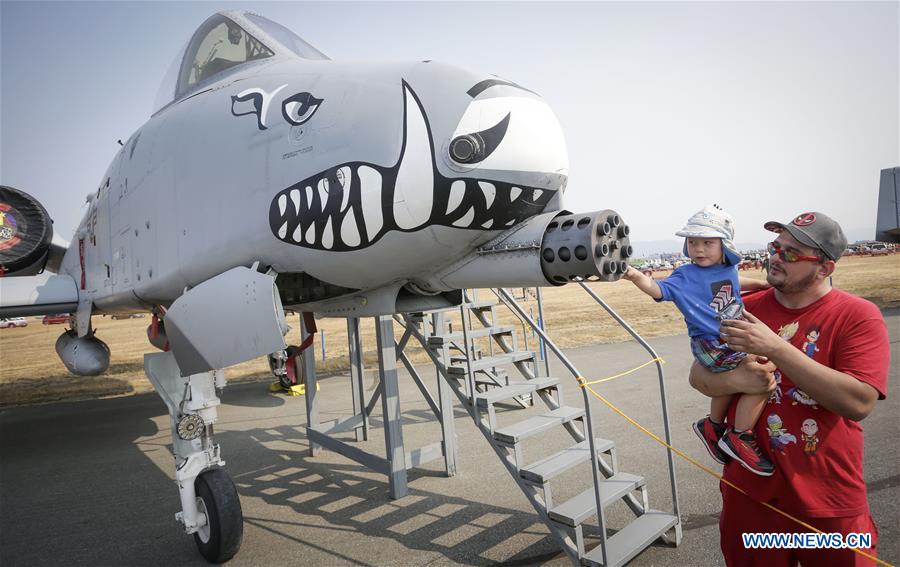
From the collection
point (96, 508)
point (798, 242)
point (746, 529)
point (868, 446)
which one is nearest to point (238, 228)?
point (798, 242)

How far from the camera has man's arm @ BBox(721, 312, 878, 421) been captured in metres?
1.81

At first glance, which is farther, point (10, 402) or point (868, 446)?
point (10, 402)

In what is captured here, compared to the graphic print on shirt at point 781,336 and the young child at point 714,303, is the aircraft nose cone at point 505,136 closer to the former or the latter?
the young child at point 714,303

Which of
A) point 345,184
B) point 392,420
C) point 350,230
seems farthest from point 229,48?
point 392,420

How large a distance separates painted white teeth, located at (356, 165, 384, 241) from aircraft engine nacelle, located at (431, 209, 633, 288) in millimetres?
617

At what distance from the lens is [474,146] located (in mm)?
2471

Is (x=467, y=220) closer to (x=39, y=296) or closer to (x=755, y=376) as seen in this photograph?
(x=755, y=376)

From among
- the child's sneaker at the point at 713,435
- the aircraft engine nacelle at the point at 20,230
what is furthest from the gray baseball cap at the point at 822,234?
the aircraft engine nacelle at the point at 20,230

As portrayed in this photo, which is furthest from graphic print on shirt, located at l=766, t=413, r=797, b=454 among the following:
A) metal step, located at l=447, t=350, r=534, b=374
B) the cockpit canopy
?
the cockpit canopy

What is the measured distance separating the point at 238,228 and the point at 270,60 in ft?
4.95

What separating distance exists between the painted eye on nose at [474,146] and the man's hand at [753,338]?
1.34 m

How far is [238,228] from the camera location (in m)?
3.26

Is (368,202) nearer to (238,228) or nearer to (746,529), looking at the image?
(238,228)

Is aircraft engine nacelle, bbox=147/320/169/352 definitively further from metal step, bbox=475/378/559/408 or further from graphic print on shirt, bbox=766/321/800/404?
graphic print on shirt, bbox=766/321/800/404
